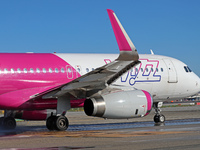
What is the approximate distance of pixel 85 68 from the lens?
2308 centimetres

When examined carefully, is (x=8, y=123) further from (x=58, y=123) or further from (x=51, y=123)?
(x=58, y=123)

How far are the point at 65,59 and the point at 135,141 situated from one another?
28.3 ft

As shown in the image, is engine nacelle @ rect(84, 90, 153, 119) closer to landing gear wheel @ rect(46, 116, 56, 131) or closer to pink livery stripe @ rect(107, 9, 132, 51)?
landing gear wheel @ rect(46, 116, 56, 131)

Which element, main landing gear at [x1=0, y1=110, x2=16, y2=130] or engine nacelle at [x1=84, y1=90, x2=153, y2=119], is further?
main landing gear at [x1=0, y1=110, x2=16, y2=130]

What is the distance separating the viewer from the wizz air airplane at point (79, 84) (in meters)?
18.2

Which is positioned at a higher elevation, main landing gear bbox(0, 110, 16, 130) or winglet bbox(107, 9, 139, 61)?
winglet bbox(107, 9, 139, 61)

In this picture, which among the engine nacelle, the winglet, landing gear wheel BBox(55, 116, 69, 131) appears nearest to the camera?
the winglet

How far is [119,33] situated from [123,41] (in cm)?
36

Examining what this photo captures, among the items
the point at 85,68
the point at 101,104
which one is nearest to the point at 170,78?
the point at 85,68

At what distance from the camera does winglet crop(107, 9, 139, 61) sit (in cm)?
1638

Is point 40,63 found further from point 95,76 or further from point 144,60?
point 144,60

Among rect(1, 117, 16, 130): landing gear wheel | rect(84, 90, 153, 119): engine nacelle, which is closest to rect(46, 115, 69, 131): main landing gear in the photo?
rect(84, 90, 153, 119): engine nacelle

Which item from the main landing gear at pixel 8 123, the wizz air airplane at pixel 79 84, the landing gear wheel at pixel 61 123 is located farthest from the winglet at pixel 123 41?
the main landing gear at pixel 8 123

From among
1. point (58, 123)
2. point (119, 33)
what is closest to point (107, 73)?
point (119, 33)
